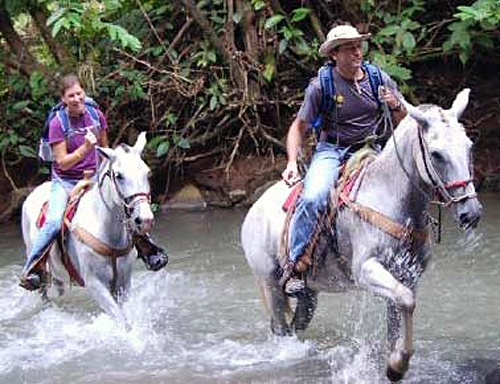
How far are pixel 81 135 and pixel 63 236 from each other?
0.83 m

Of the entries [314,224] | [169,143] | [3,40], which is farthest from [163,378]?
[3,40]

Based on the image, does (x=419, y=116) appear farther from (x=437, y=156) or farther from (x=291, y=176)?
(x=291, y=176)

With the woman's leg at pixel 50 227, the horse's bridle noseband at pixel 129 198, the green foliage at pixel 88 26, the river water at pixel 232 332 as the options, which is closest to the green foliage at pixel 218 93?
the green foliage at pixel 88 26

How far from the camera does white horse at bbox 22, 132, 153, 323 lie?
6605 millimetres

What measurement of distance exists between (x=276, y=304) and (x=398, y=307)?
5.23 feet

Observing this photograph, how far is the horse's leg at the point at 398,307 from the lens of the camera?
206 inches

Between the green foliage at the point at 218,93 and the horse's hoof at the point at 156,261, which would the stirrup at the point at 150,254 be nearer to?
the horse's hoof at the point at 156,261

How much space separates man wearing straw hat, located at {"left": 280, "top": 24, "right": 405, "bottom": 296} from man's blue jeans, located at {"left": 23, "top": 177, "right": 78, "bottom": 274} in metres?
2.19

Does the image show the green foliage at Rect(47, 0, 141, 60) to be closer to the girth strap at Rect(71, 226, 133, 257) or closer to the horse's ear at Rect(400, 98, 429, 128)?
the girth strap at Rect(71, 226, 133, 257)

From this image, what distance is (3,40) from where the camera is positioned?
14.5 meters

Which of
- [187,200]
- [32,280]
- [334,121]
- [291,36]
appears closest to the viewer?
[334,121]

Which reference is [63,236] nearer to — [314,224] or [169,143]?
[314,224]

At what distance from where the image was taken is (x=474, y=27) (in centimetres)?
1215

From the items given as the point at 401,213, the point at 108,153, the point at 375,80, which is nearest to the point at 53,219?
the point at 108,153
